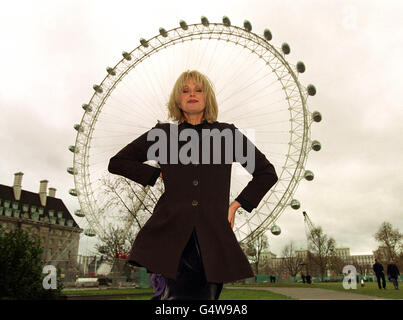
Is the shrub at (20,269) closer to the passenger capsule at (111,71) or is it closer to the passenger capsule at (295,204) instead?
the passenger capsule at (295,204)

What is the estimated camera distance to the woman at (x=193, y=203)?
2088mm

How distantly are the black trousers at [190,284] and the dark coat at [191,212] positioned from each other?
0.08 metres

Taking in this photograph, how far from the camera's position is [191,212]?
7.36ft

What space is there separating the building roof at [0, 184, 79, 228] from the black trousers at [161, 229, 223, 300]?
7990cm

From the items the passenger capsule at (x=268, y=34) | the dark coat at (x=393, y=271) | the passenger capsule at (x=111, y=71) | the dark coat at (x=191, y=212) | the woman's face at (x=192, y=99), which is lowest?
the dark coat at (x=393, y=271)

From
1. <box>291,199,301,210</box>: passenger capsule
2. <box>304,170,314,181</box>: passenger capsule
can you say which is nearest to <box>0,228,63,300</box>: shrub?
<box>291,199,301,210</box>: passenger capsule

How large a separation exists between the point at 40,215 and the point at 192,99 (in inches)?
3288

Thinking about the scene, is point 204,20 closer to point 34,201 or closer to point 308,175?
point 308,175

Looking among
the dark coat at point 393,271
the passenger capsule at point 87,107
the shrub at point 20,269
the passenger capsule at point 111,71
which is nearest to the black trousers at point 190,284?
the shrub at point 20,269

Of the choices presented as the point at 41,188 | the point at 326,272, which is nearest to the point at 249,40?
the point at 326,272
